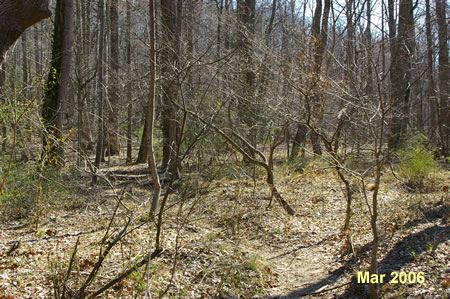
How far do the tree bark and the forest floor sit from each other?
2168mm

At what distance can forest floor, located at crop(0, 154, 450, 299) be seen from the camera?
14.2 feet

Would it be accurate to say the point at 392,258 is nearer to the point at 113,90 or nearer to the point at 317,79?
the point at 317,79

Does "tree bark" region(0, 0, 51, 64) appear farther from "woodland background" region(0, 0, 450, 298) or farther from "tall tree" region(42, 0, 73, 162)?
"tall tree" region(42, 0, 73, 162)

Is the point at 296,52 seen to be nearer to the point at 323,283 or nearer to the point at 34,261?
the point at 323,283

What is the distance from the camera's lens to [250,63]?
966 cm

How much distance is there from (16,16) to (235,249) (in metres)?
4.13

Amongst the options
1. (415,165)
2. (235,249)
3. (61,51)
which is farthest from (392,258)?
(61,51)

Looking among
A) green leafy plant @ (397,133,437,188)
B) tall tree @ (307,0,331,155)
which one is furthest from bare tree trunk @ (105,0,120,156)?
green leafy plant @ (397,133,437,188)

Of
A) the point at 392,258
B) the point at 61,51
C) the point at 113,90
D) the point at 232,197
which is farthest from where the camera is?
the point at 113,90

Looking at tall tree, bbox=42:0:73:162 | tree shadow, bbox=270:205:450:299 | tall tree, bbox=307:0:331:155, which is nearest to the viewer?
tree shadow, bbox=270:205:450:299

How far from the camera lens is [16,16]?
431cm

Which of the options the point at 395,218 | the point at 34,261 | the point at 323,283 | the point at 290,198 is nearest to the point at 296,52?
the point at 290,198

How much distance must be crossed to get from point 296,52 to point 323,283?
4.96 m
